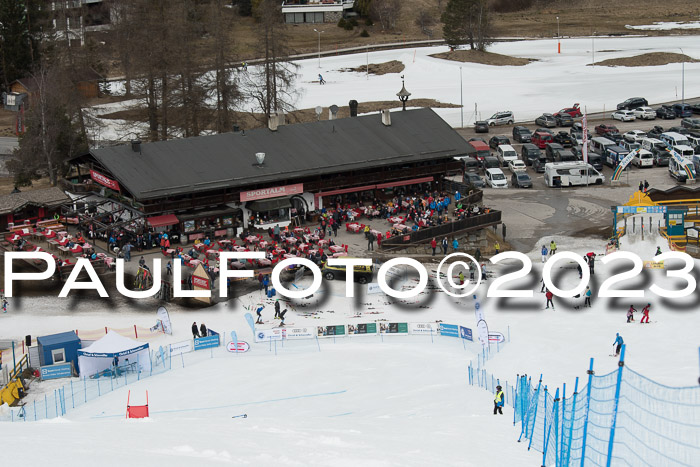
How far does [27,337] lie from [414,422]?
1697 cm

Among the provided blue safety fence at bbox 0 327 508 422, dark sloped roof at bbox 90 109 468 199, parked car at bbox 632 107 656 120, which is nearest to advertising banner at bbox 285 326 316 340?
blue safety fence at bbox 0 327 508 422

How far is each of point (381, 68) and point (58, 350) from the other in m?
74.1

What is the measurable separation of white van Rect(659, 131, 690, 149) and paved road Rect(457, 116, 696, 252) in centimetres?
289

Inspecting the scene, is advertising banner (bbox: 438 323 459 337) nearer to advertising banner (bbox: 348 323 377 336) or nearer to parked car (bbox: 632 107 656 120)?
advertising banner (bbox: 348 323 377 336)

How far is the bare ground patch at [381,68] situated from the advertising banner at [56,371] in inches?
2865

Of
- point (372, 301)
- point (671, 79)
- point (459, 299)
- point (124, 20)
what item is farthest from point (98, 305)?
point (671, 79)

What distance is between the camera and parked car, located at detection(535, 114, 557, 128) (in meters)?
84.1

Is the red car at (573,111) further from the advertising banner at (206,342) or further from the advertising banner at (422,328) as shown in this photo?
the advertising banner at (206,342)

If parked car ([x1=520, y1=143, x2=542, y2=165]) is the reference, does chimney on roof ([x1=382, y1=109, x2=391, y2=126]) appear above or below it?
above

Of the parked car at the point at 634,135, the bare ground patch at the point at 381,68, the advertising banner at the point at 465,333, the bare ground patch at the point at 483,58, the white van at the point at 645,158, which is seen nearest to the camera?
the advertising banner at the point at 465,333

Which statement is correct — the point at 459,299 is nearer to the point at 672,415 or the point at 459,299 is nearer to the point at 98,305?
the point at 98,305

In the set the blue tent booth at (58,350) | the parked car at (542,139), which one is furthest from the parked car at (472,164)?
the blue tent booth at (58,350)

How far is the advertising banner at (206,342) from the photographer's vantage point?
40281 mm
